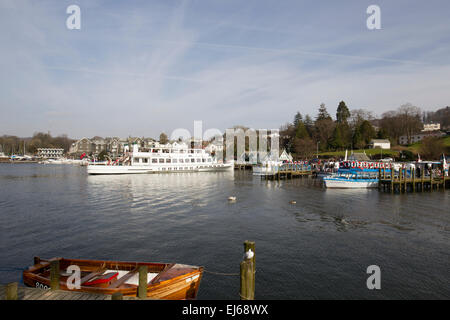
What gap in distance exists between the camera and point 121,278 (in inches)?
359

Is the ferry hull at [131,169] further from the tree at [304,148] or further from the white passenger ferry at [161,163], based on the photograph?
the tree at [304,148]

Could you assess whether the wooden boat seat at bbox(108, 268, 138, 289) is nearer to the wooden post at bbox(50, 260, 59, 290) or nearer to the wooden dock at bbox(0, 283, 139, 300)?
the wooden dock at bbox(0, 283, 139, 300)

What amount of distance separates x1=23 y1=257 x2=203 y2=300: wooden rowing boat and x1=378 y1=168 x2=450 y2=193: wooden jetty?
1356 inches

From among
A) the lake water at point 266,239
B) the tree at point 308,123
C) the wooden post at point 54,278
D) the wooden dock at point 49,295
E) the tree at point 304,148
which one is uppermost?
the tree at point 308,123

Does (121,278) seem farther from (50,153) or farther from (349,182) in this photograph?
(50,153)

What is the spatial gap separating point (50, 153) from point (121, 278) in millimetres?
190981

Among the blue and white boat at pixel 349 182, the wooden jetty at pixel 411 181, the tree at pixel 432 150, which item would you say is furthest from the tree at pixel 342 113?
the blue and white boat at pixel 349 182

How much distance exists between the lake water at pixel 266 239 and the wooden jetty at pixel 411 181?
23.2 feet

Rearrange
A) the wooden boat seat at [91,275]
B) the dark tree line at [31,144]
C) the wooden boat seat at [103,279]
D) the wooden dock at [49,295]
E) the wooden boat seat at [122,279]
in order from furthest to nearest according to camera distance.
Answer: the dark tree line at [31,144] < the wooden boat seat at [91,275] < the wooden boat seat at [103,279] < the wooden boat seat at [122,279] < the wooden dock at [49,295]

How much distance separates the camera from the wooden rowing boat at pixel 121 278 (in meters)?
8.42

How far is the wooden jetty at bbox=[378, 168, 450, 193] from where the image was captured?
117ft

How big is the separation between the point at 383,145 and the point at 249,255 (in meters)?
88.0

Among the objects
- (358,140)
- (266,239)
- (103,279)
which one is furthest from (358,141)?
(103,279)
